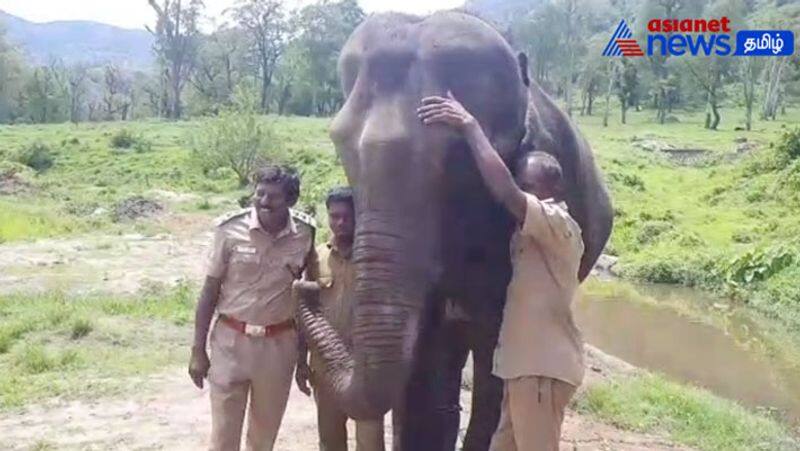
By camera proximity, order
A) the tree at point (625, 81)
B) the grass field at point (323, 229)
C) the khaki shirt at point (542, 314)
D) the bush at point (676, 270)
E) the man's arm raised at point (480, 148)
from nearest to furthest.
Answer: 1. the man's arm raised at point (480, 148)
2. the khaki shirt at point (542, 314)
3. the grass field at point (323, 229)
4. the bush at point (676, 270)
5. the tree at point (625, 81)

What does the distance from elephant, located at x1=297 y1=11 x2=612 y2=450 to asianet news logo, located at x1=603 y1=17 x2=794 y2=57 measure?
38.7 metres

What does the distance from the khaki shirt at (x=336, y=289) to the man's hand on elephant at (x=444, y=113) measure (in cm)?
85

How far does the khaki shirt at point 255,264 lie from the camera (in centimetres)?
448

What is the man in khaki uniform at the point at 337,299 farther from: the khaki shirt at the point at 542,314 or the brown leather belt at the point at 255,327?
the khaki shirt at the point at 542,314

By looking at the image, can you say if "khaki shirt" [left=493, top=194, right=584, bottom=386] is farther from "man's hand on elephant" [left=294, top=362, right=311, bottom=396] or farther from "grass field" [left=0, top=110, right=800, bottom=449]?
"grass field" [left=0, top=110, right=800, bottom=449]

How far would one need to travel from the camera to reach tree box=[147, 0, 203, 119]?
61969 millimetres

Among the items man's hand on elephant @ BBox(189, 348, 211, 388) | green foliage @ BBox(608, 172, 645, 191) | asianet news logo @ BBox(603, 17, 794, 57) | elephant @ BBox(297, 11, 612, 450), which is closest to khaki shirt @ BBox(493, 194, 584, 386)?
elephant @ BBox(297, 11, 612, 450)

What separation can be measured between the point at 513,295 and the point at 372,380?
2.14ft

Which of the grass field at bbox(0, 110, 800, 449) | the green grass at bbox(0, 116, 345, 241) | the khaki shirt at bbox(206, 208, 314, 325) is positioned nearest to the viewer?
the khaki shirt at bbox(206, 208, 314, 325)

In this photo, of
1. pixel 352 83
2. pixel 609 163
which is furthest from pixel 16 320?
pixel 609 163

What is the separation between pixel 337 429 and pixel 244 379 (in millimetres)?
520

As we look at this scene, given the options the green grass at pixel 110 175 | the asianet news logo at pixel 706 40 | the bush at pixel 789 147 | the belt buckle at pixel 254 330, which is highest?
the asianet news logo at pixel 706 40

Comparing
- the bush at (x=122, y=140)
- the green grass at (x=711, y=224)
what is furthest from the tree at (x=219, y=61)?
the green grass at (x=711, y=224)

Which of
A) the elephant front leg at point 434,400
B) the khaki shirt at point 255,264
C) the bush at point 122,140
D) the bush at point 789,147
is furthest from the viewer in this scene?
the bush at point 122,140
